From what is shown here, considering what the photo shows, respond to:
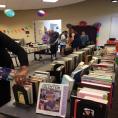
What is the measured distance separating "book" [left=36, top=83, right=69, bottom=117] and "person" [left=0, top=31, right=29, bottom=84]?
253 millimetres

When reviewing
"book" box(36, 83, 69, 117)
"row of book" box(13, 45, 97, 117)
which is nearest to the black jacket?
"row of book" box(13, 45, 97, 117)

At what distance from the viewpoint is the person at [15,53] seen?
1593 mm

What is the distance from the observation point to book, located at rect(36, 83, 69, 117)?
138 cm

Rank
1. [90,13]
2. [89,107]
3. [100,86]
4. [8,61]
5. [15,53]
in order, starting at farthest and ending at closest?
1. [90,13]
2. [8,61]
3. [15,53]
4. [100,86]
5. [89,107]

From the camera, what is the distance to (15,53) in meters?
1.81

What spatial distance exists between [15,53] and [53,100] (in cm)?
68

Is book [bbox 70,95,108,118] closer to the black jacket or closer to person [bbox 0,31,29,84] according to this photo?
person [bbox 0,31,29,84]

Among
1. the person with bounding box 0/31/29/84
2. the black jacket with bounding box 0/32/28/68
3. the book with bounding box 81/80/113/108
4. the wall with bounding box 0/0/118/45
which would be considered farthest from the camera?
the wall with bounding box 0/0/118/45

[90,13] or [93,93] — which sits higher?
[90,13]

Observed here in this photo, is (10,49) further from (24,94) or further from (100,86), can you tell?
(100,86)

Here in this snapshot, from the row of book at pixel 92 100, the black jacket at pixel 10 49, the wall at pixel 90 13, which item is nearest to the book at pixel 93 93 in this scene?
the row of book at pixel 92 100

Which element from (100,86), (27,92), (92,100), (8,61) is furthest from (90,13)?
(92,100)

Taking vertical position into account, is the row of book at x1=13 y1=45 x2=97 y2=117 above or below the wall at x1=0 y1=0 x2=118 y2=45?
below

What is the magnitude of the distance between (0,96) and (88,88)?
98 centimetres
